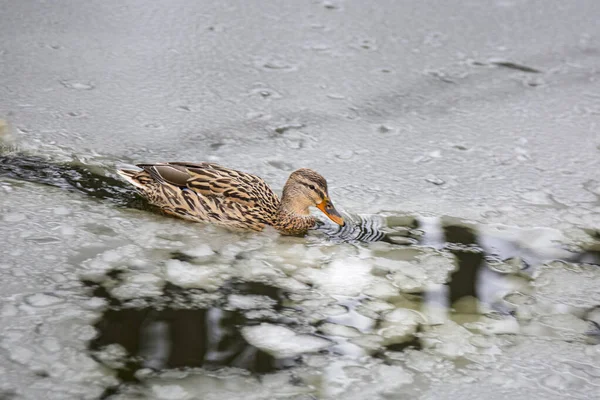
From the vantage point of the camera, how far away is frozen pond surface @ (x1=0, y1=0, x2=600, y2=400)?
2939mm

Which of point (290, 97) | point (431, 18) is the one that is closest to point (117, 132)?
point (290, 97)

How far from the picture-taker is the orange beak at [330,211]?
394cm

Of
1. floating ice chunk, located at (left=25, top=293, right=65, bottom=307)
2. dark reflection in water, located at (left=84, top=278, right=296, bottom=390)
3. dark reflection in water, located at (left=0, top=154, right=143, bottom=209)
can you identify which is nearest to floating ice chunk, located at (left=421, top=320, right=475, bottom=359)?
dark reflection in water, located at (left=84, top=278, right=296, bottom=390)

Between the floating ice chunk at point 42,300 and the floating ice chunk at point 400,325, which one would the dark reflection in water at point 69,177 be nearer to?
the floating ice chunk at point 42,300

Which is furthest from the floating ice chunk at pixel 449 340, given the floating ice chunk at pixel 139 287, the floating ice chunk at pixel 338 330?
the floating ice chunk at pixel 139 287

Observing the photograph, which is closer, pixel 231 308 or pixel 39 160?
pixel 231 308

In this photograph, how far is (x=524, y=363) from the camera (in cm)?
305

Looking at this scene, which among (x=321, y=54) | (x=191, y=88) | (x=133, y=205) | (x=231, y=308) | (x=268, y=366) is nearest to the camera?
(x=268, y=366)

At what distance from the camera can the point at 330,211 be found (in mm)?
3959

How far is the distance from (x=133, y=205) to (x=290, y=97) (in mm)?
1785

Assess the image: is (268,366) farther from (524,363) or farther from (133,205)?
(133,205)

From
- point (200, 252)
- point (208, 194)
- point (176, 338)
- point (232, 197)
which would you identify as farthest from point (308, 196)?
point (176, 338)

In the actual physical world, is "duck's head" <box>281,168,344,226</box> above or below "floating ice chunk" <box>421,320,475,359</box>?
above

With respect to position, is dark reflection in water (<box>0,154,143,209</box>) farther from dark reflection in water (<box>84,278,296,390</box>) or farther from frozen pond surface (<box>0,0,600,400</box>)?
dark reflection in water (<box>84,278,296,390</box>)
